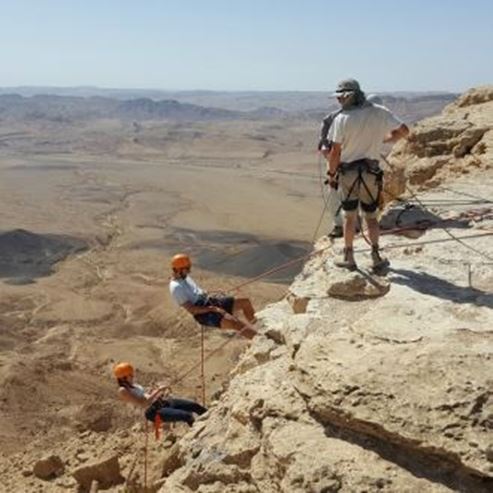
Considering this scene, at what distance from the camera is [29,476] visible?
27.9ft

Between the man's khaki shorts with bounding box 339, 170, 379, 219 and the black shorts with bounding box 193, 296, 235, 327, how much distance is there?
173 cm

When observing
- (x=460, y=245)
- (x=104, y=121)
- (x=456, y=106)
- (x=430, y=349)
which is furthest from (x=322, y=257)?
(x=104, y=121)

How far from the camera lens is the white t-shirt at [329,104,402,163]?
6.14 m

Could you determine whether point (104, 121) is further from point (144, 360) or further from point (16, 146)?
point (144, 360)

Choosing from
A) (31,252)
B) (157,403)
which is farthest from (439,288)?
(31,252)

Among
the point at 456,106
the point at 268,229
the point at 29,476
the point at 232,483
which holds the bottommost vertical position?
the point at 268,229

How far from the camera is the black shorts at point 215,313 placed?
24.1 ft

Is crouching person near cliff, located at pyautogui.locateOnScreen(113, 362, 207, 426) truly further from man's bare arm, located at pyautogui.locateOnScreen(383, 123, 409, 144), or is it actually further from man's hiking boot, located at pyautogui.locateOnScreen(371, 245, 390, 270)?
man's bare arm, located at pyautogui.locateOnScreen(383, 123, 409, 144)

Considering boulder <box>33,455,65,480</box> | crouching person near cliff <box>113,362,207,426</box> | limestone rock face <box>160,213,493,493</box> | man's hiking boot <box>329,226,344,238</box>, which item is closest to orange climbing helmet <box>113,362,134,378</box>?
crouching person near cliff <box>113,362,207,426</box>

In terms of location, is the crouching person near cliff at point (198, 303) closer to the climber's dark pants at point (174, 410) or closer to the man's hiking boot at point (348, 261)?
the climber's dark pants at point (174, 410)

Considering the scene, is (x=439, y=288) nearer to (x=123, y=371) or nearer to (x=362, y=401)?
(x=362, y=401)

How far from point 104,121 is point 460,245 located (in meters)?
143

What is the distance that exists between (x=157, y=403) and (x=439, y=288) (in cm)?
289

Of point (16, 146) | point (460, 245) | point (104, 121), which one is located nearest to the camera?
point (460, 245)
